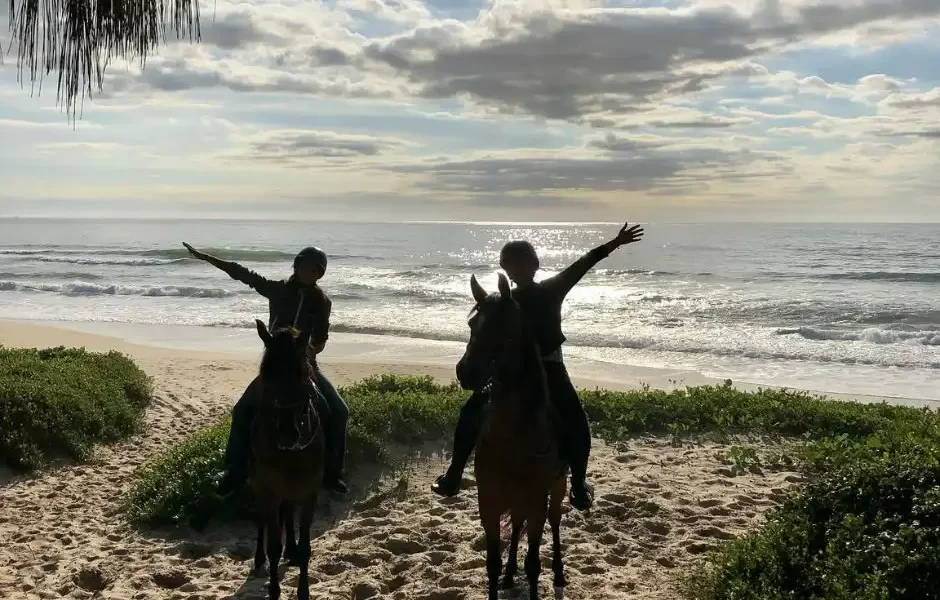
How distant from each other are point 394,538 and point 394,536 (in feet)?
0.18

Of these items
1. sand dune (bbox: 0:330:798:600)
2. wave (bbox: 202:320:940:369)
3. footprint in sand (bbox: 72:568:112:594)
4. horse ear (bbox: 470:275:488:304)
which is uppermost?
horse ear (bbox: 470:275:488:304)

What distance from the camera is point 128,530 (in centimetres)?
748

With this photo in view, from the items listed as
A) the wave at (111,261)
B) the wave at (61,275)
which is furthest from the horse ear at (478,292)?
the wave at (111,261)

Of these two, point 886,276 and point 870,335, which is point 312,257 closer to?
point 870,335

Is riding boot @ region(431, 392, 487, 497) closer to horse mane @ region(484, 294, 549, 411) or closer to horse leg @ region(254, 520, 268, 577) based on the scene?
horse mane @ region(484, 294, 549, 411)

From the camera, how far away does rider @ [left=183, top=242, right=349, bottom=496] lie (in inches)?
234

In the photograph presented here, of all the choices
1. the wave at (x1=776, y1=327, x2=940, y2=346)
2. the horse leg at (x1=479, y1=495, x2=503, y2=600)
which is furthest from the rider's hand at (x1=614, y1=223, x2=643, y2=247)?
the wave at (x1=776, y1=327, x2=940, y2=346)

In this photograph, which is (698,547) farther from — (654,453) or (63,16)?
→ (63,16)

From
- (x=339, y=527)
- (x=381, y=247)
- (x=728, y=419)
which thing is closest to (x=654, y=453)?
(x=728, y=419)

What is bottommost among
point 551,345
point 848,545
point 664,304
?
point 848,545

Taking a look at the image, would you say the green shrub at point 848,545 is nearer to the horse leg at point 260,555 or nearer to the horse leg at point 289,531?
the horse leg at point 289,531

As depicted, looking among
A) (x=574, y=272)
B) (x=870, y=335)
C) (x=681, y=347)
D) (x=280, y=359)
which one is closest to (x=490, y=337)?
(x=574, y=272)

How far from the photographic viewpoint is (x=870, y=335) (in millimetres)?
A: 23344

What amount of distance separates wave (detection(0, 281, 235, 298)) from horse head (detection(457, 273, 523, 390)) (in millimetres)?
32137
